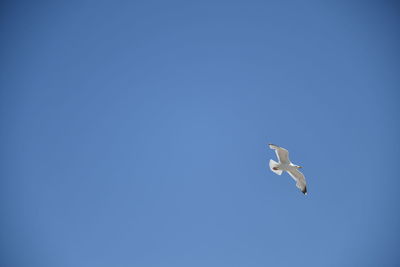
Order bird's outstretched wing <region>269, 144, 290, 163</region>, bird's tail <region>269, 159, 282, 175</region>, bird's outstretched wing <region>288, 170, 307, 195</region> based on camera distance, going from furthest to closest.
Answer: bird's outstretched wing <region>288, 170, 307, 195</region> → bird's tail <region>269, 159, 282, 175</region> → bird's outstretched wing <region>269, 144, 290, 163</region>

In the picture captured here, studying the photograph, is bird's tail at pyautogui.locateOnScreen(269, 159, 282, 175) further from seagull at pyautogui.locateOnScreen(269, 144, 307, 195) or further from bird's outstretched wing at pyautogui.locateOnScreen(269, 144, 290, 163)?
bird's outstretched wing at pyautogui.locateOnScreen(269, 144, 290, 163)

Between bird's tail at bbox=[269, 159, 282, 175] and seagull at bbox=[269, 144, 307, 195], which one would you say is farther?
bird's tail at bbox=[269, 159, 282, 175]

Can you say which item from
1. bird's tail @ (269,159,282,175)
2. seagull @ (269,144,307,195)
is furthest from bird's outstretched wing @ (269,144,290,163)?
bird's tail @ (269,159,282,175)

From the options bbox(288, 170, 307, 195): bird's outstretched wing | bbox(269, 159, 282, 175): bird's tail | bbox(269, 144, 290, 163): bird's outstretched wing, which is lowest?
bbox(288, 170, 307, 195): bird's outstretched wing

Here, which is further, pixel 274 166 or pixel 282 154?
pixel 274 166

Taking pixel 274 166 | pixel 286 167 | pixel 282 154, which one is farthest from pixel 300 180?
pixel 282 154

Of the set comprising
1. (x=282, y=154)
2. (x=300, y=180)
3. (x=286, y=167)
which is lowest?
(x=300, y=180)

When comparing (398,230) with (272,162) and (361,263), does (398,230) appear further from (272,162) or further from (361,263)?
(272,162)

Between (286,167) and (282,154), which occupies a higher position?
(282,154)

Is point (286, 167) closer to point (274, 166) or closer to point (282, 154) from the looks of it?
point (274, 166)

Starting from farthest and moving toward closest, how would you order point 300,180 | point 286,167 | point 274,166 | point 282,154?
point 300,180 < point 274,166 < point 286,167 < point 282,154

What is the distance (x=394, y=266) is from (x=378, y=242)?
463cm

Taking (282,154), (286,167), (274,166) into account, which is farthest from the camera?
(274,166)

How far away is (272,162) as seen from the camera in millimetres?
14414
